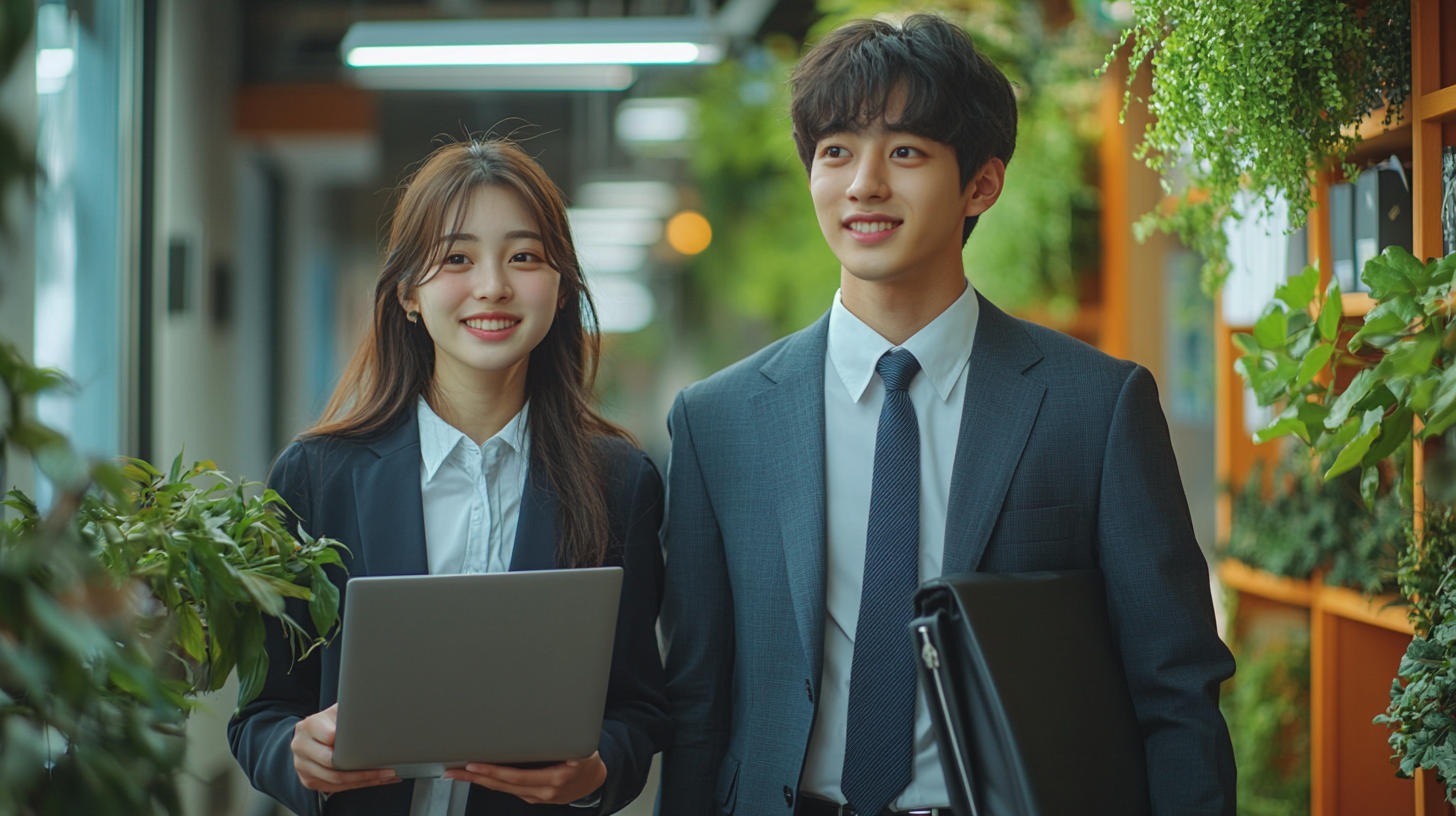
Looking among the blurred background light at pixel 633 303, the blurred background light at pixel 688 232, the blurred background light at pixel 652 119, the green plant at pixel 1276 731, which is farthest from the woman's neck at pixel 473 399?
the blurred background light at pixel 633 303

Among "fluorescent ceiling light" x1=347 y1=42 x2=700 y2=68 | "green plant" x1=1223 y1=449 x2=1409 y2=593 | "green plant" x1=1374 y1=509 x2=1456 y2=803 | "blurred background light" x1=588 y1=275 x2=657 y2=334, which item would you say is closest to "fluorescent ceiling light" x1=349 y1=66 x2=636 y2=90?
"fluorescent ceiling light" x1=347 y1=42 x2=700 y2=68

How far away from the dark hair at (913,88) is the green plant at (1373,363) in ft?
1.54

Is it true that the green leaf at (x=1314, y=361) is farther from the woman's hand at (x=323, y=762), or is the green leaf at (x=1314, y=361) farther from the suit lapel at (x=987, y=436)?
the woman's hand at (x=323, y=762)

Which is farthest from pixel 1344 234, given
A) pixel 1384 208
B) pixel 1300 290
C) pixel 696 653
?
pixel 696 653

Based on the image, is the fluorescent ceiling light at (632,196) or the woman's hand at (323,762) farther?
the fluorescent ceiling light at (632,196)

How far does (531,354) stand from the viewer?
1799 millimetres

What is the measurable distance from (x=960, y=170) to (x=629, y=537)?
0.71 meters

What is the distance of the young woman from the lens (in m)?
1.58

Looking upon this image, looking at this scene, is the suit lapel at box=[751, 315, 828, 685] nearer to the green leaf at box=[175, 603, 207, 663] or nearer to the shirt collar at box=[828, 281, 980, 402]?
the shirt collar at box=[828, 281, 980, 402]

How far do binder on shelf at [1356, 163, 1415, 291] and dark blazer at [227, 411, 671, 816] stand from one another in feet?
4.46

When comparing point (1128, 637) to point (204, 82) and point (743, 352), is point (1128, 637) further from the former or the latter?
point (743, 352)

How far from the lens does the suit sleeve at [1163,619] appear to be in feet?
4.57

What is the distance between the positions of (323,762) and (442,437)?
490 millimetres

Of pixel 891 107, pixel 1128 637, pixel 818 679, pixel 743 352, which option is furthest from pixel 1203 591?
pixel 743 352
